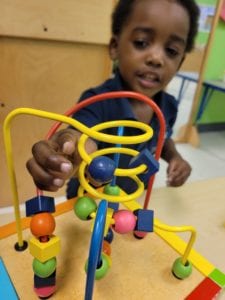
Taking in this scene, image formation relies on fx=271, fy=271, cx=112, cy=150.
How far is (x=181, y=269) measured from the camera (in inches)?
13.2

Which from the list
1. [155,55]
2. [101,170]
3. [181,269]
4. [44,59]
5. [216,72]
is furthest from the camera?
[216,72]

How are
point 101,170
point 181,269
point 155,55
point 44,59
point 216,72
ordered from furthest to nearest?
point 216,72 < point 44,59 < point 155,55 < point 181,269 < point 101,170

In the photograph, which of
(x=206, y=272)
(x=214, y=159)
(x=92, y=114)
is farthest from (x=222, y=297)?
(x=214, y=159)

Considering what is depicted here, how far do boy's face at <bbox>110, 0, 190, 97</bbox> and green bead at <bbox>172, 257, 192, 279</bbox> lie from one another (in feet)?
1.19

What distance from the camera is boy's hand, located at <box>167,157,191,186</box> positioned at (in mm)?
538

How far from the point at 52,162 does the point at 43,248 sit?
3.2 inches

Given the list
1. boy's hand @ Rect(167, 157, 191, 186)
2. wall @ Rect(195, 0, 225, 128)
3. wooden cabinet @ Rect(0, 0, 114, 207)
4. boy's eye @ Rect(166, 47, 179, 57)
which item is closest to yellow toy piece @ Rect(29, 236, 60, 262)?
boy's hand @ Rect(167, 157, 191, 186)

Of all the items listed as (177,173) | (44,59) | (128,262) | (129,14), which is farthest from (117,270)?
(44,59)

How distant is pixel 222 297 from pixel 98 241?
0.73 feet

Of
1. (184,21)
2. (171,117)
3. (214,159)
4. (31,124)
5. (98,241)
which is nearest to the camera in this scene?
(98,241)

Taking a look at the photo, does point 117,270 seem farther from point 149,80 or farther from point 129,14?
point 129,14

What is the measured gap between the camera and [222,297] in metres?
0.33

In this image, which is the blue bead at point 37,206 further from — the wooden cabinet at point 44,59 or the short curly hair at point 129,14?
the wooden cabinet at point 44,59

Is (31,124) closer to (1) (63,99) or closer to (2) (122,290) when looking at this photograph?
(1) (63,99)
